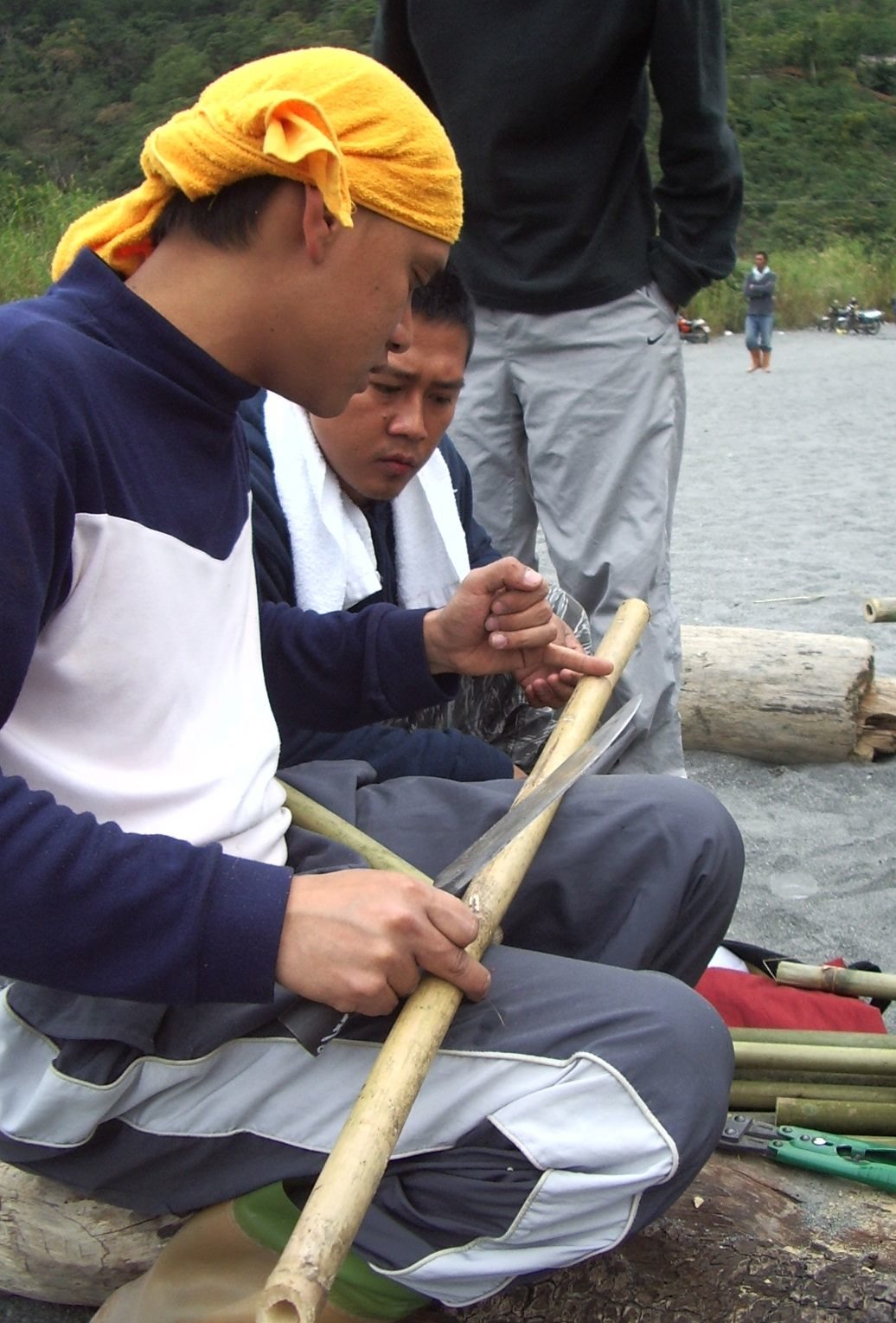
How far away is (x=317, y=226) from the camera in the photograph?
160 cm

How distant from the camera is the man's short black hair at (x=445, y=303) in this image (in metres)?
2.62

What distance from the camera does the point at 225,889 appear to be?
151cm

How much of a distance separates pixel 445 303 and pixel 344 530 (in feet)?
1.54

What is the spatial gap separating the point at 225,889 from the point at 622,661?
3.63 feet

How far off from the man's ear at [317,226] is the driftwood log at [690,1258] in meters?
1.30

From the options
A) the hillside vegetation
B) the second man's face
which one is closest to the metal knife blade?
the second man's face

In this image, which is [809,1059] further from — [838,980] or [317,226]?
[317,226]

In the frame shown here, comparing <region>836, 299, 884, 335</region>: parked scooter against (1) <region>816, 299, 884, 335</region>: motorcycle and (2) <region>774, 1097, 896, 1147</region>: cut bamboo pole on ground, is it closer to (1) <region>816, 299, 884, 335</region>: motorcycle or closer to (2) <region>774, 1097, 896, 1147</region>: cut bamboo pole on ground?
(1) <region>816, 299, 884, 335</region>: motorcycle

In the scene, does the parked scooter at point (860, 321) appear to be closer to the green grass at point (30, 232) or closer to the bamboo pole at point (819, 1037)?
the green grass at point (30, 232)

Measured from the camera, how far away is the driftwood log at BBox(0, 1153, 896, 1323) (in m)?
1.85

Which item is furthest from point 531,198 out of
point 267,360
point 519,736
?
point 267,360

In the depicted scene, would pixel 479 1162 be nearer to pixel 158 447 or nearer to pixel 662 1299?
pixel 662 1299

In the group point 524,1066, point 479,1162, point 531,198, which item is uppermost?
point 531,198

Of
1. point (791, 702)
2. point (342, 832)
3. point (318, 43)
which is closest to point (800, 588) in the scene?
point (791, 702)
